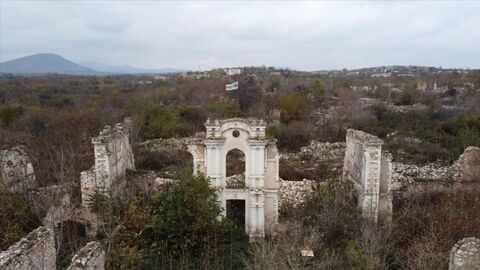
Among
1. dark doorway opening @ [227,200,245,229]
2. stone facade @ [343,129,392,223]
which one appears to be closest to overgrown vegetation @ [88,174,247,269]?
dark doorway opening @ [227,200,245,229]

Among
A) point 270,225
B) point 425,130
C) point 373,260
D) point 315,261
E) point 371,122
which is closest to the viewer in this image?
point 373,260

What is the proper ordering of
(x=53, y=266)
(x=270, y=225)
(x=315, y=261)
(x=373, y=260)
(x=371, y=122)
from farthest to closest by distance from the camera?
(x=371, y=122), (x=270, y=225), (x=315, y=261), (x=373, y=260), (x=53, y=266)

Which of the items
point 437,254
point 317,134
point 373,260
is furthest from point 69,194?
point 317,134

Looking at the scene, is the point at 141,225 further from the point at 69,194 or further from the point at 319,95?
the point at 319,95

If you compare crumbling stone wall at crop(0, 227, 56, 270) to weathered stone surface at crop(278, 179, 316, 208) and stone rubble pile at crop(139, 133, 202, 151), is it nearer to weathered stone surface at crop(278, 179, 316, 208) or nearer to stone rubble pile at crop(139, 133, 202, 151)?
weathered stone surface at crop(278, 179, 316, 208)

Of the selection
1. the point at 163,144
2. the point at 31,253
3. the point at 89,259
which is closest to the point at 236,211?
the point at 89,259

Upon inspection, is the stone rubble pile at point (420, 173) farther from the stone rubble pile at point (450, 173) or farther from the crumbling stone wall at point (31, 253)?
the crumbling stone wall at point (31, 253)

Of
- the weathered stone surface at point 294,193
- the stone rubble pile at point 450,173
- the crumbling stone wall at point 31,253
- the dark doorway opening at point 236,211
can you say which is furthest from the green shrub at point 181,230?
the stone rubble pile at point 450,173
